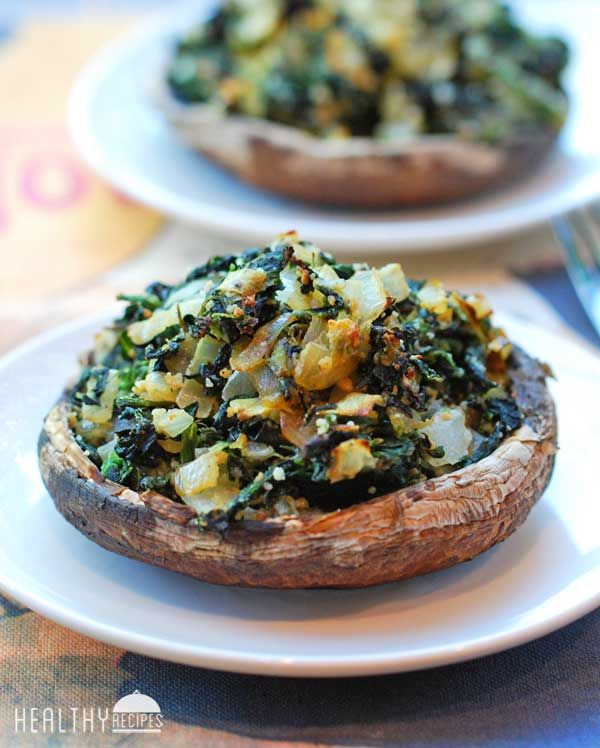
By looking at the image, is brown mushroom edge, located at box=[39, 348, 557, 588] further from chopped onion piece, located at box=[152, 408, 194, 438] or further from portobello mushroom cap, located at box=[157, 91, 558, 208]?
portobello mushroom cap, located at box=[157, 91, 558, 208]

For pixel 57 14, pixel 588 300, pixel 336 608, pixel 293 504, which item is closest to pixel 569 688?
pixel 336 608

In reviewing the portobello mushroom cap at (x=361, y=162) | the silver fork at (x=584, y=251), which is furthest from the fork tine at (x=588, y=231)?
the portobello mushroom cap at (x=361, y=162)

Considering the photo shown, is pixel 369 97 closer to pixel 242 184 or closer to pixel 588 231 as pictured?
pixel 242 184

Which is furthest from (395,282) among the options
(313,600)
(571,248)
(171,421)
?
(571,248)

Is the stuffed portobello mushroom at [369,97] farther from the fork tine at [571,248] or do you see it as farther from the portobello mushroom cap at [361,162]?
the fork tine at [571,248]

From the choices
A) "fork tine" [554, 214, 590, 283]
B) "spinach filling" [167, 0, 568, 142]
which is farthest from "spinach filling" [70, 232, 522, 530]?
"spinach filling" [167, 0, 568, 142]

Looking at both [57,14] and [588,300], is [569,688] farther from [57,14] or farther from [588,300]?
[57,14]
